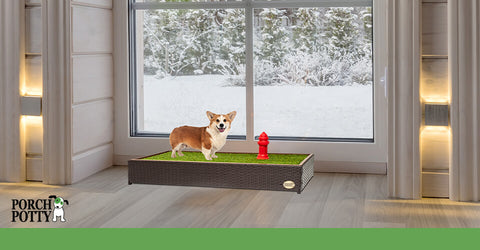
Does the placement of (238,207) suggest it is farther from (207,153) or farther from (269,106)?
(269,106)

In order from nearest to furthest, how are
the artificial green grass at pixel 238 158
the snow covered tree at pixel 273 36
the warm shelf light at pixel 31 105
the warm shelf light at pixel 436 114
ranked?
the warm shelf light at pixel 436 114
the artificial green grass at pixel 238 158
the warm shelf light at pixel 31 105
the snow covered tree at pixel 273 36

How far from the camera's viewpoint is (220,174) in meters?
3.38

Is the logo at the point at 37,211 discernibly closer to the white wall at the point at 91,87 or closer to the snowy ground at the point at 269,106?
the white wall at the point at 91,87

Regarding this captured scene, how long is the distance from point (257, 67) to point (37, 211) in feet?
6.25

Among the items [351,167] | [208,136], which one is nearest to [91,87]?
[208,136]

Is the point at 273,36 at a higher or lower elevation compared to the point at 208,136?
higher

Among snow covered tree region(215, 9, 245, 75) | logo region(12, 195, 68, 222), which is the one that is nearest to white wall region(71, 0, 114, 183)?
logo region(12, 195, 68, 222)

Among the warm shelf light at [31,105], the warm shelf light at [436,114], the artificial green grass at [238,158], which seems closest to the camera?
the warm shelf light at [436,114]

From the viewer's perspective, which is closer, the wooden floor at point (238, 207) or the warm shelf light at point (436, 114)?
the wooden floor at point (238, 207)

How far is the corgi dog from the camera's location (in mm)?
3488

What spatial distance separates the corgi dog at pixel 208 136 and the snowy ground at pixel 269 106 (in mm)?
704

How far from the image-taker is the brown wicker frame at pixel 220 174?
329 centimetres

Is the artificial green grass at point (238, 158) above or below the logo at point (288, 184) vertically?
above

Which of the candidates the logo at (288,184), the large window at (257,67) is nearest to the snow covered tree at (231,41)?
the large window at (257,67)
